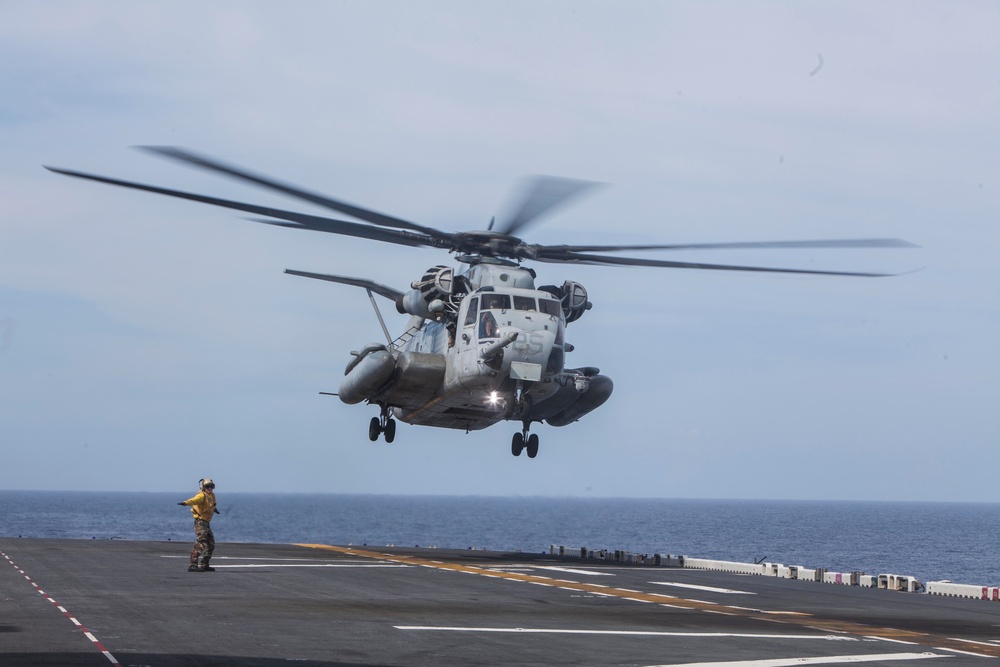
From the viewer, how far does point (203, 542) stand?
25.9 metres

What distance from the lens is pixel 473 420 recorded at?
3288 cm

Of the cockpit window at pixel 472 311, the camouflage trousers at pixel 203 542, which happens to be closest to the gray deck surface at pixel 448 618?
the camouflage trousers at pixel 203 542

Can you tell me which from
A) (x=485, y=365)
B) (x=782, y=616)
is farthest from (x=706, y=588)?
(x=485, y=365)

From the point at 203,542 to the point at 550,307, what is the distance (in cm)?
1012

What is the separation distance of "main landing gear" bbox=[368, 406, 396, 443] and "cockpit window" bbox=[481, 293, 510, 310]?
6.92 m

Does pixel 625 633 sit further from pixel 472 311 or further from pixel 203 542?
pixel 472 311

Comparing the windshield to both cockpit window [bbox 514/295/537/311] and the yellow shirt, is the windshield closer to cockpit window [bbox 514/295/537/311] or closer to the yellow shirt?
cockpit window [bbox 514/295/537/311]

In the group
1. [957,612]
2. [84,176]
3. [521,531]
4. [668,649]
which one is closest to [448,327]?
[84,176]

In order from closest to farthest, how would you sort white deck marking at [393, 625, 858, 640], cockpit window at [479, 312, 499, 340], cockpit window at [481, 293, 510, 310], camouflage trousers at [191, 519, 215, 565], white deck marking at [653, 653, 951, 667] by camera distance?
white deck marking at [653, 653, 951, 667]
white deck marking at [393, 625, 858, 640]
camouflage trousers at [191, 519, 215, 565]
cockpit window at [479, 312, 499, 340]
cockpit window at [481, 293, 510, 310]

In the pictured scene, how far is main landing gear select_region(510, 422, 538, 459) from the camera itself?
32062 millimetres

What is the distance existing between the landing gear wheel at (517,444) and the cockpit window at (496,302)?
17.5ft

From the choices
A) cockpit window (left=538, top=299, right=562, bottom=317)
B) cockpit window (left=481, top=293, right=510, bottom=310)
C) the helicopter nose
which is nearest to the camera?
the helicopter nose

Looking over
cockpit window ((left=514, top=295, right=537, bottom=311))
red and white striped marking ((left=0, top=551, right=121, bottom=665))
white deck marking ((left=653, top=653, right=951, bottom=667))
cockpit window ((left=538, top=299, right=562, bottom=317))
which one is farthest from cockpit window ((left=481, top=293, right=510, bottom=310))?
white deck marking ((left=653, top=653, right=951, bottom=667))

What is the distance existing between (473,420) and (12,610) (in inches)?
672
